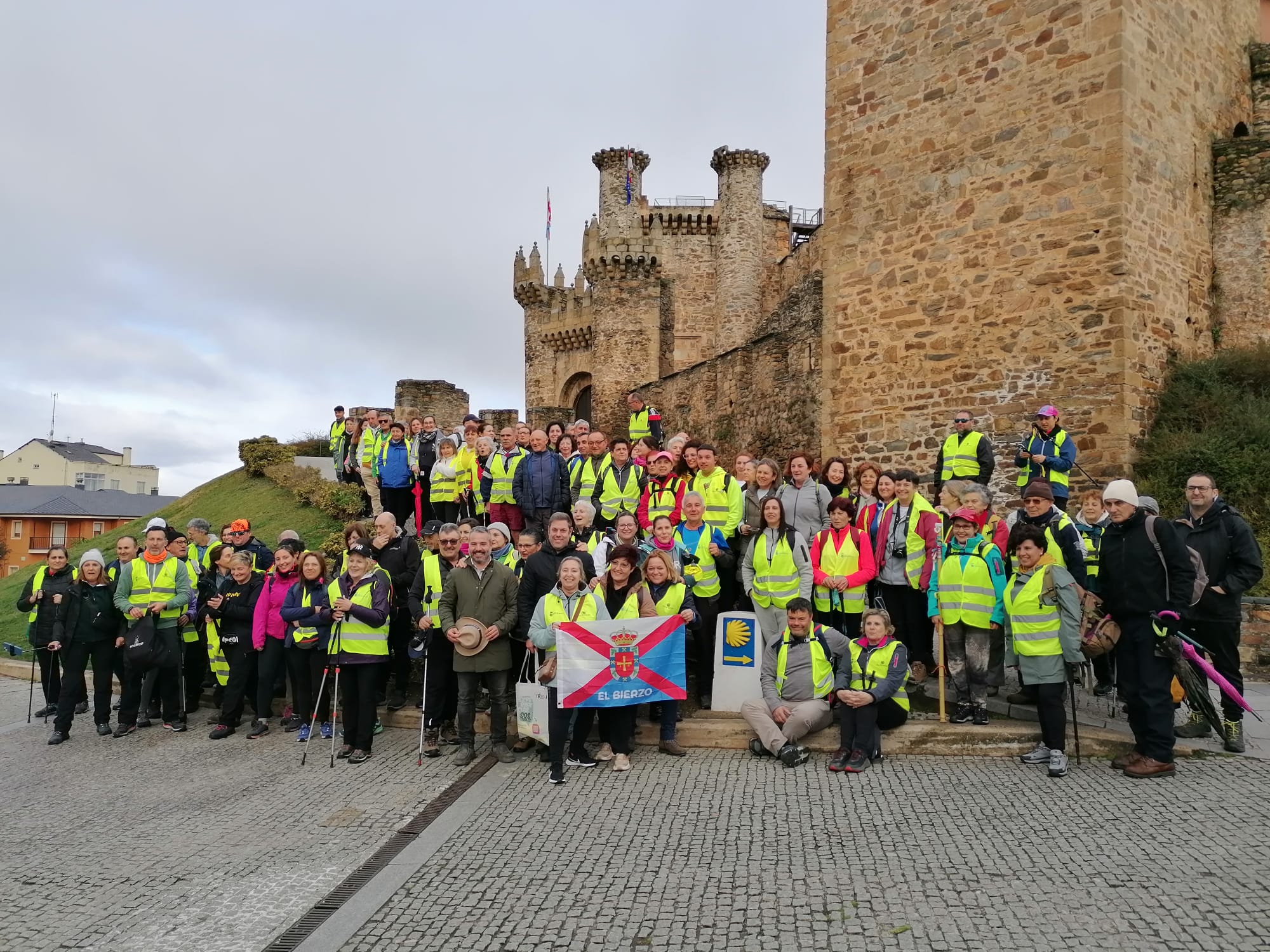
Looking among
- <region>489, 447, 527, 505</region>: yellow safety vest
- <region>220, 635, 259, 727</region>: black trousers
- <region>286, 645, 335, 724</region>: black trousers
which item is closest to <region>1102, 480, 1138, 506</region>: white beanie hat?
<region>489, 447, 527, 505</region>: yellow safety vest

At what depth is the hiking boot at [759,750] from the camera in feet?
21.9

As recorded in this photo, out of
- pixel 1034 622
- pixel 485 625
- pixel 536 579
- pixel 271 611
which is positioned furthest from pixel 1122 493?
pixel 271 611

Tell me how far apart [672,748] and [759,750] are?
0.67m

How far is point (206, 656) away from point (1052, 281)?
1073cm

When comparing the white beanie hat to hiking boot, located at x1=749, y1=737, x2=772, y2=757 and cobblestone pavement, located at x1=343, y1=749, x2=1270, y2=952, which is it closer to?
cobblestone pavement, located at x1=343, y1=749, x2=1270, y2=952

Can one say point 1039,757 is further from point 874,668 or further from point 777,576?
point 777,576

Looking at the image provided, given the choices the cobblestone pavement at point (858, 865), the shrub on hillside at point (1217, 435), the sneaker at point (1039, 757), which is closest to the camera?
the cobblestone pavement at point (858, 865)

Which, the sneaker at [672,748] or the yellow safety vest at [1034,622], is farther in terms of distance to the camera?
the sneaker at [672,748]

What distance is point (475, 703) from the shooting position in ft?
23.5

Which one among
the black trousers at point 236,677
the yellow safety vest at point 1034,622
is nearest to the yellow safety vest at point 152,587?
the black trousers at point 236,677

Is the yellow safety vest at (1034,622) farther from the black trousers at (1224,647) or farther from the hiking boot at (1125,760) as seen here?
the black trousers at (1224,647)

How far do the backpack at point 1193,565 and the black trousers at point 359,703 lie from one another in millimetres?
Result: 5881

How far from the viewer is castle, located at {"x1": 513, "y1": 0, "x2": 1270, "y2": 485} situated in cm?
1052

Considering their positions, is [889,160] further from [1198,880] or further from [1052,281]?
[1198,880]
